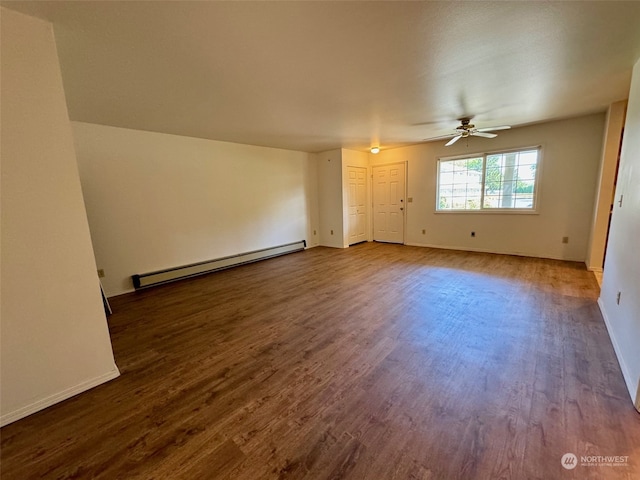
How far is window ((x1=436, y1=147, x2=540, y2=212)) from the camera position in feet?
16.1

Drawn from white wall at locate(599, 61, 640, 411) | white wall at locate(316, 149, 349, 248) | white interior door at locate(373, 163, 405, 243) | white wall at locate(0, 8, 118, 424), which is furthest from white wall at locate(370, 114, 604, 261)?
Result: white wall at locate(0, 8, 118, 424)

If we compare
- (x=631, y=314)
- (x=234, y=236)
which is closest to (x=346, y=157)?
(x=234, y=236)

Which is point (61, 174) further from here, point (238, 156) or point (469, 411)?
point (238, 156)

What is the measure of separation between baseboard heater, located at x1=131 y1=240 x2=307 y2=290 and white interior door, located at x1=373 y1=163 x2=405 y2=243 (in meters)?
2.26

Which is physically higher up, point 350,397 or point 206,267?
point 206,267

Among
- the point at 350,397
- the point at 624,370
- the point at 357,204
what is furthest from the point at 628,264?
the point at 357,204

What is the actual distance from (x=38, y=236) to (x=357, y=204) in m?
5.89

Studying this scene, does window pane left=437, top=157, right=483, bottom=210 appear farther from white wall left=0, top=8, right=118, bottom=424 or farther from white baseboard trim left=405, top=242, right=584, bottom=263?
white wall left=0, top=8, right=118, bottom=424

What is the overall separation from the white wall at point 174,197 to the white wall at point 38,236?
231cm

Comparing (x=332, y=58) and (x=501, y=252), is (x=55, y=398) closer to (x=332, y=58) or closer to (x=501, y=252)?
(x=332, y=58)

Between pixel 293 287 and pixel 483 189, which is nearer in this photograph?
pixel 293 287

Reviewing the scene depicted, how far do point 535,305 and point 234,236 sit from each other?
184 inches

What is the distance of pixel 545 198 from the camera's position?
15.6 ft

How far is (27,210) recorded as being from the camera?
5.31ft
